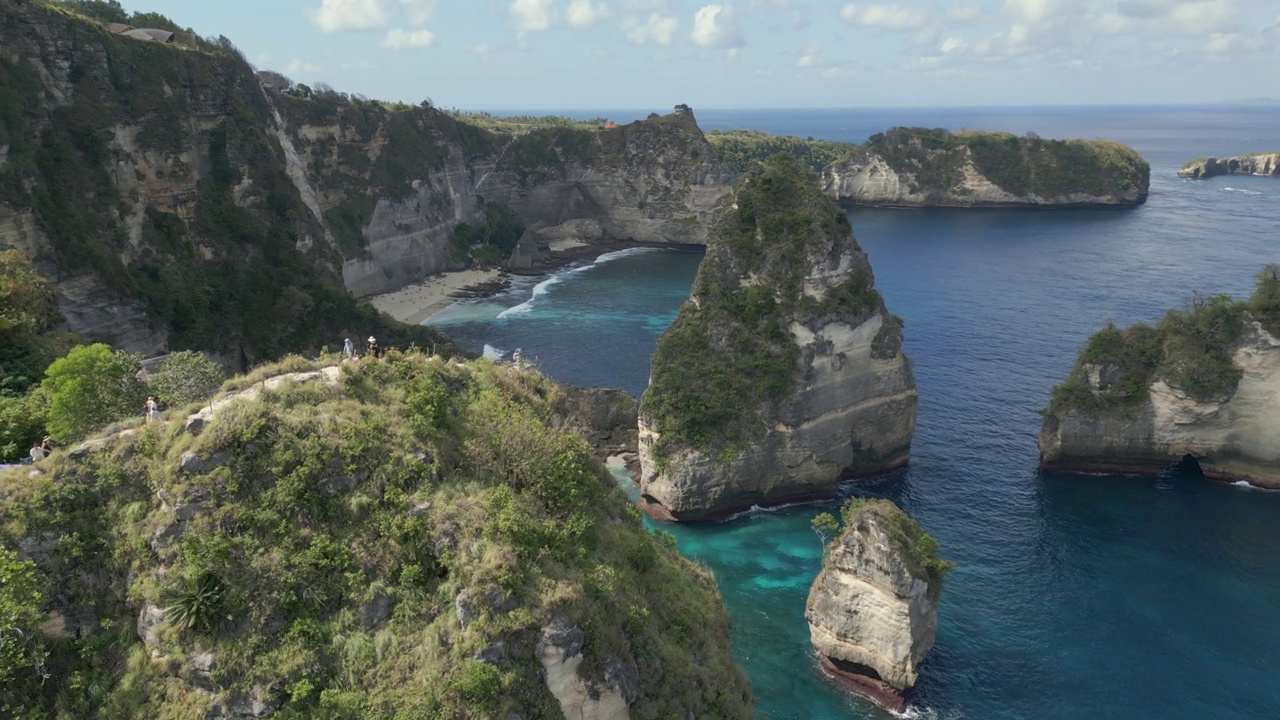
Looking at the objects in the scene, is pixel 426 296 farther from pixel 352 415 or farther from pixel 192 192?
pixel 352 415

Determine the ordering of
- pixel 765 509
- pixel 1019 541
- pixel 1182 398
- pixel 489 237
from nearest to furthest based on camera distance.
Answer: pixel 1019 541 < pixel 765 509 < pixel 1182 398 < pixel 489 237

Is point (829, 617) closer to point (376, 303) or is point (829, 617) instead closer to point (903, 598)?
point (903, 598)

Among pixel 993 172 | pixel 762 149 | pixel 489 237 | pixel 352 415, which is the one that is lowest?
pixel 489 237

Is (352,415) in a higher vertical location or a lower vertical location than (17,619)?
higher

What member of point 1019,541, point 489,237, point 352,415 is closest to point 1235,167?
point 489,237

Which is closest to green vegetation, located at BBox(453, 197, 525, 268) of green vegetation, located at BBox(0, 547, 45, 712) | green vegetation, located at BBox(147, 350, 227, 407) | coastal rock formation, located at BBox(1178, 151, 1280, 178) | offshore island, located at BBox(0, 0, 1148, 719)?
offshore island, located at BBox(0, 0, 1148, 719)

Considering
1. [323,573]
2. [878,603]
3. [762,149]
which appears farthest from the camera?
[762,149]

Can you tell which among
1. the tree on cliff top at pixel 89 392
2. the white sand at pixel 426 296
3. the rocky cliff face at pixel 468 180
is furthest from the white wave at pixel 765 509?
the rocky cliff face at pixel 468 180
